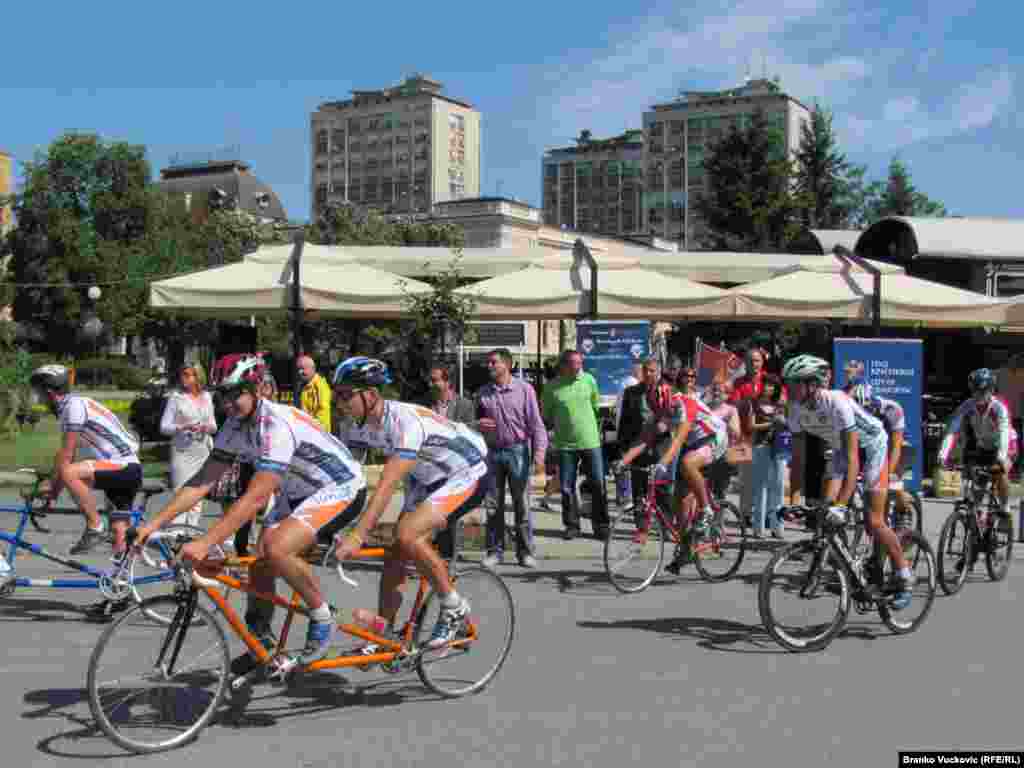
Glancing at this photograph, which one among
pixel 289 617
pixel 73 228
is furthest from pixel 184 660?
pixel 73 228

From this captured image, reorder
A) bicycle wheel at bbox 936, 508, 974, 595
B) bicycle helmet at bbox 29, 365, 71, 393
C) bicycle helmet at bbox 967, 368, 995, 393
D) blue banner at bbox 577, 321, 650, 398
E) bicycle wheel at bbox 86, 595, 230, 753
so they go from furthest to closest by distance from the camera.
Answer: blue banner at bbox 577, 321, 650, 398 → bicycle helmet at bbox 967, 368, 995, 393 → bicycle wheel at bbox 936, 508, 974, 595 → bicycle helmet at bbox 29, 365, 71, 393 → bicycle wheel at bbox 86, 595, 230, 753

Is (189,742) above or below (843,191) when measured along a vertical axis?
below

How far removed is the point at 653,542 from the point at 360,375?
173 inches

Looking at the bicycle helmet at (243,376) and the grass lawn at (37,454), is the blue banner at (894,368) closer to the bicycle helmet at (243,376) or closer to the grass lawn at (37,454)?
the bicycle helmet at (243,376)

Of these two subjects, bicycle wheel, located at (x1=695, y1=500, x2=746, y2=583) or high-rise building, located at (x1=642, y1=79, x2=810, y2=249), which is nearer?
bicycle wheel, located at (x1=695, y1=500, x2=746, y2=583)

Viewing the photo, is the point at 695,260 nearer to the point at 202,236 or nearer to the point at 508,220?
the point at 202,236

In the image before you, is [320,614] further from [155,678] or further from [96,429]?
[96,429]

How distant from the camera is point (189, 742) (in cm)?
536

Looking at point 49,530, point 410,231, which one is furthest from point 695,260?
point 410,231

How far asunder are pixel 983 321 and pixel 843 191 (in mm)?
35196

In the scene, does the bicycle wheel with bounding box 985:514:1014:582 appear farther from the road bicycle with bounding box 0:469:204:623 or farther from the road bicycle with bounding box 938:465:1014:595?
the road bicycle with bounding box 0:469:204:623

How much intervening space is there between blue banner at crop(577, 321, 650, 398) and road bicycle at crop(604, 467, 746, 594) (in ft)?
18.3

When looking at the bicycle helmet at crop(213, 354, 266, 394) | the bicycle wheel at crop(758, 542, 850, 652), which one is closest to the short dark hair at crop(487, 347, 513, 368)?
the bicycle wheel at crop(758, 542, 850, 652)

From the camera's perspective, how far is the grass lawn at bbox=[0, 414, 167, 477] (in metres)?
18.3
